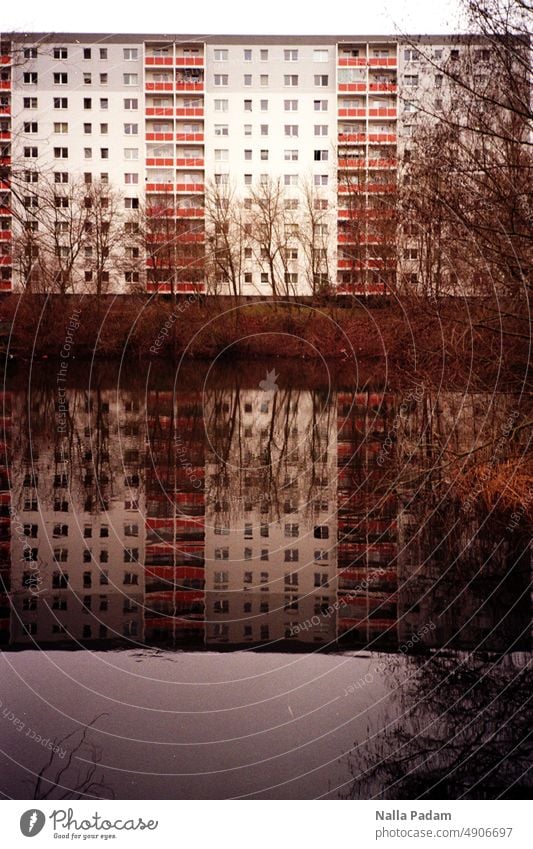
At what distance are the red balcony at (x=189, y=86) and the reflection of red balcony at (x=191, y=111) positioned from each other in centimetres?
175

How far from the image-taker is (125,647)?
8930 mm

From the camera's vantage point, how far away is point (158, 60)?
96.1 m

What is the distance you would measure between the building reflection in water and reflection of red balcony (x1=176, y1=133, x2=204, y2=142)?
239ft

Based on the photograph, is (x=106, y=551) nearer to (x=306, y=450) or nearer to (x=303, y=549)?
(x=303, y=549)

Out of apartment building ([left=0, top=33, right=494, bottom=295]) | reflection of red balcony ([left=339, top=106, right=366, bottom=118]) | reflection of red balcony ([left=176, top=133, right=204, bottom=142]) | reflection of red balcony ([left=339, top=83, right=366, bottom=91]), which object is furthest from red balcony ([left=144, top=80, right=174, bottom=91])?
reflection of red balcony ([left=339, top=83, right=366, bottom=91])

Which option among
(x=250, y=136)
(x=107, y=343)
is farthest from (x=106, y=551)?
(x=250, y=136)

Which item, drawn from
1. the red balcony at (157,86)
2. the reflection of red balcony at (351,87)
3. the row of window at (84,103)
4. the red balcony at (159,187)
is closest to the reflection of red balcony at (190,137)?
the red balcony at (157,86)

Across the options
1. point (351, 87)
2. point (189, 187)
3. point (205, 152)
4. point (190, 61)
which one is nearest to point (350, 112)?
point (351, 87)

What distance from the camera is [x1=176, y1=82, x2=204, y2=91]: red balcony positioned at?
91.4 meters

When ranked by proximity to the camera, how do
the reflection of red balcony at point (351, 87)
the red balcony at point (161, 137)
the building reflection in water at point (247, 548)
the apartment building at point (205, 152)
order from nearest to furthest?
the building reflection in water at point (247, 548), the apartment building at point (205, 152), the red balcony at point (161, 137), the reflection of red balcony at point (351, 87)

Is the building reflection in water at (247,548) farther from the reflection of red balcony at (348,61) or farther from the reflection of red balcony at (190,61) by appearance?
the reflection of red balcony at (190,61)

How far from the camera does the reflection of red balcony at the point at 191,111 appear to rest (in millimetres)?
91000

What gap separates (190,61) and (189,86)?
23.7ft

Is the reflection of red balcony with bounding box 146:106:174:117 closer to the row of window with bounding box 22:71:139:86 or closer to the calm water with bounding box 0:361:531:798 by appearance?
the row of window with bounding box 22:71:139:86
